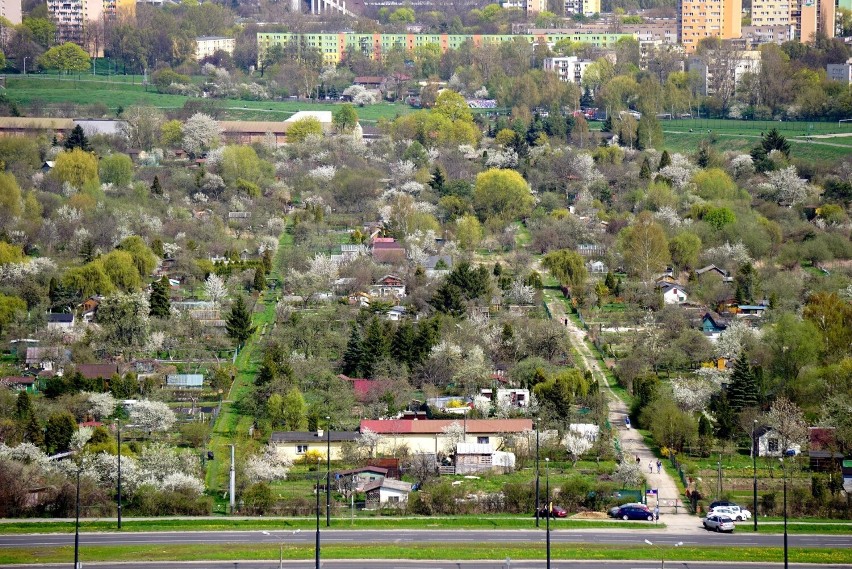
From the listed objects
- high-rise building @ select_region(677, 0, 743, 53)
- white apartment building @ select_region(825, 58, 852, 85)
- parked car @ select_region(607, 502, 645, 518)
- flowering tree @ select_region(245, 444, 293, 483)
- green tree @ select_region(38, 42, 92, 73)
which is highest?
high-rise building @ select_region(677, 0, 743, 53)

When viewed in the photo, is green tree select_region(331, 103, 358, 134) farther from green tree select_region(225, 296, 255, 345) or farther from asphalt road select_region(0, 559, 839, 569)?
asphalt road select_region(0, 559, 839, 569)

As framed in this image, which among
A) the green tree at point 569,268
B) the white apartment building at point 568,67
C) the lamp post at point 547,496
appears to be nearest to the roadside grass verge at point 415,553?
the lamp post at point 547,496

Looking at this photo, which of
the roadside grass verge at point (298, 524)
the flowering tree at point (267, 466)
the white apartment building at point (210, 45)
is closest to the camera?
the roadside grass verge at point (298, 524)

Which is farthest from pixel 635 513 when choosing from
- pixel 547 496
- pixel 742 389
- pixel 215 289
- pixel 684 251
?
pixel 684 251

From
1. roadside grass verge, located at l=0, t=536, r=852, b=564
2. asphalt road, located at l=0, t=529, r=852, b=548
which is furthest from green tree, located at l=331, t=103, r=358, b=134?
roadside grass verge, located at l=0, t=536, r=852, b=564

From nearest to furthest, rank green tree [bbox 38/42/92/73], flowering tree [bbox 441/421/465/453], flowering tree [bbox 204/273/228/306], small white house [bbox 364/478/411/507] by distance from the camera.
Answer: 1. small white house [bbox 364/478/411/507]
2. flowering tree [bbox 441/421/465/453]
3. flowering tree [bbox 204/273/228/306]
4. green tree [bbox 38/42/92/73]

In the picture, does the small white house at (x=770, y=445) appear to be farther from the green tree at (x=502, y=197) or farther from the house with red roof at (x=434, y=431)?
the green tree at (x=502, y=197)

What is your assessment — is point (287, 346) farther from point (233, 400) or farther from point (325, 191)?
point (325, 191)
